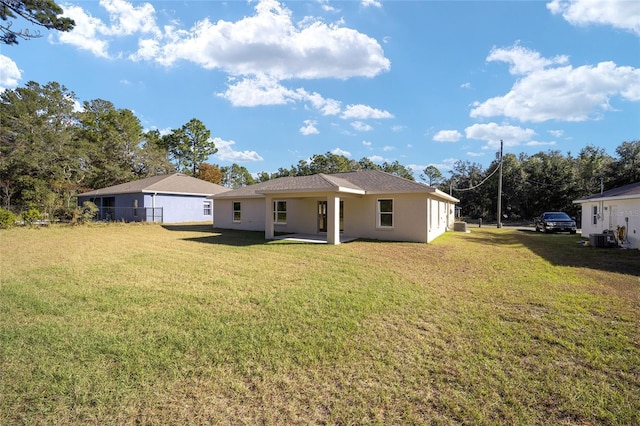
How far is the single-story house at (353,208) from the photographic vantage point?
13305mm

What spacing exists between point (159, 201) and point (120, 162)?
47.0 feet

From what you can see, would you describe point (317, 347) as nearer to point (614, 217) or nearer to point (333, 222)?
point (333, 222)

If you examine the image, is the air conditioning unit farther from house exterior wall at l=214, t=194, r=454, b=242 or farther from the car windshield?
the car windshield

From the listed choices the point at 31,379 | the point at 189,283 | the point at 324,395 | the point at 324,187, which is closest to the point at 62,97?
the point at 324,187

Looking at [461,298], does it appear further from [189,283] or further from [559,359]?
[189,283]

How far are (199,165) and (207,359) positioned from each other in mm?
49084

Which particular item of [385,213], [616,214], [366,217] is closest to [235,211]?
[366,217]

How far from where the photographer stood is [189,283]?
6742 mm

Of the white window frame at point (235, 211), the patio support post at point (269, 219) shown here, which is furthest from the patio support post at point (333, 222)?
the white window frame at point (235, 211)

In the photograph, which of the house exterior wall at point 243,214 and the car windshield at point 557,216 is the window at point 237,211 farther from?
the car windshield at point 557,216

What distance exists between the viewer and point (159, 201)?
24656mm

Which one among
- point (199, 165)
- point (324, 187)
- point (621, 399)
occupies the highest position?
point (199, 165)

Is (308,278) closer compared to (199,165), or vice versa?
(308,278)

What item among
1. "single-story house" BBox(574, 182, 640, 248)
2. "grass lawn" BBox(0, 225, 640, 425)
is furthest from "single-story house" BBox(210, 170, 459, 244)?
"single-story house" BBox(574, 182, 640, 248)
